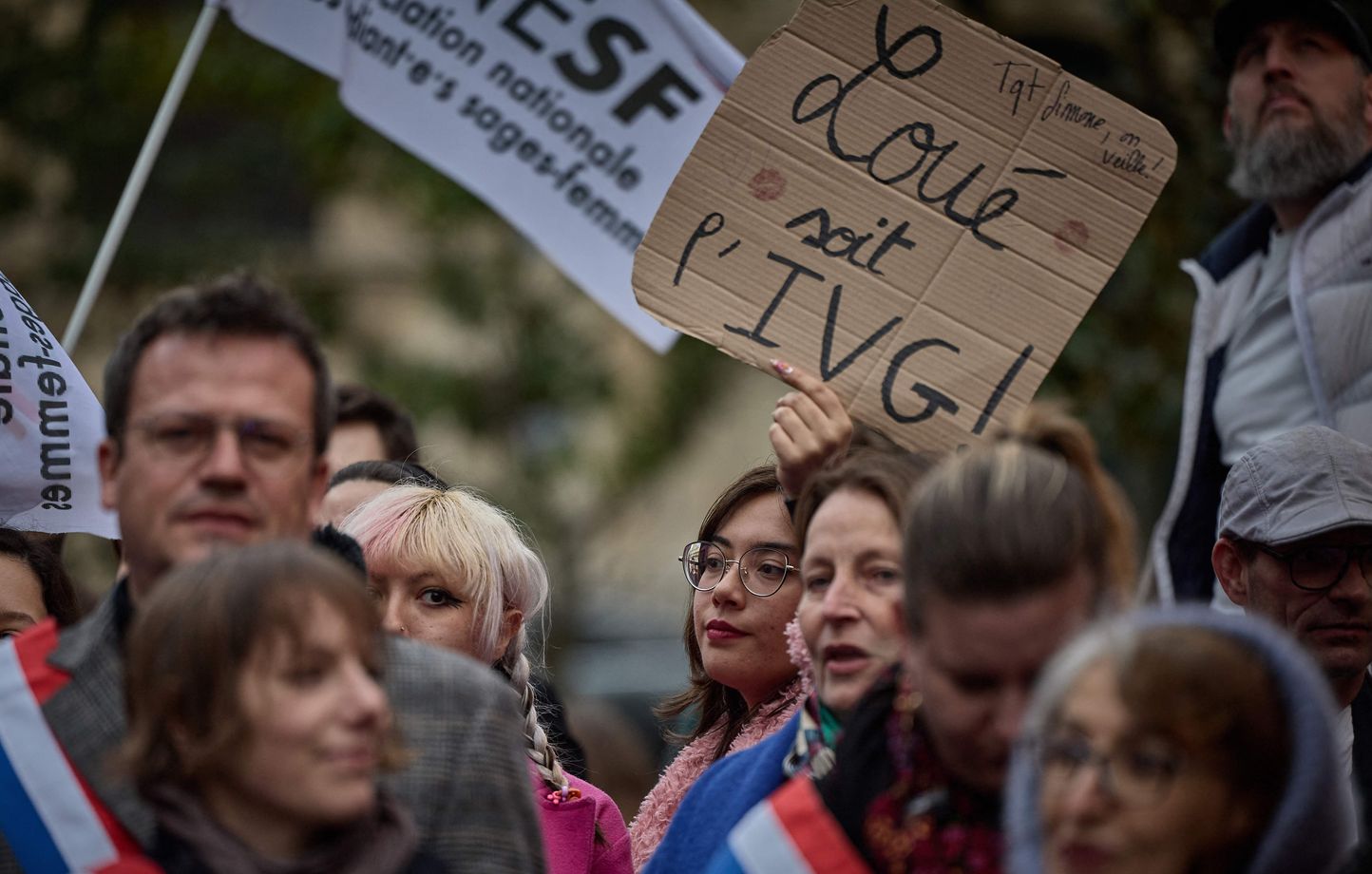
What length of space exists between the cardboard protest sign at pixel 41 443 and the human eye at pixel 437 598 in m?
0.68

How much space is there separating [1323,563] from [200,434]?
231 centimetres

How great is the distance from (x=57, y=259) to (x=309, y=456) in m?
9.83

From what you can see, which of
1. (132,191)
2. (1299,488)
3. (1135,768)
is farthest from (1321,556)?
(132,191)

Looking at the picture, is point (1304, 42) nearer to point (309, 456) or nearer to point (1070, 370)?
point (1070, 370)

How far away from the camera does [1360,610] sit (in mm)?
3668

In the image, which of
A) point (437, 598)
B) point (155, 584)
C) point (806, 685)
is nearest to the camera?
point (155, 584)

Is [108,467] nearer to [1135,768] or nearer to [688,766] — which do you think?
[1135,768]

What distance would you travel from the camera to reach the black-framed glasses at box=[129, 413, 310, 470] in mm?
2619

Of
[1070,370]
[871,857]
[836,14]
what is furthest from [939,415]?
[1070,370]

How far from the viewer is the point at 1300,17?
4867mm

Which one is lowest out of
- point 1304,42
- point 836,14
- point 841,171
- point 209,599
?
point 209,599

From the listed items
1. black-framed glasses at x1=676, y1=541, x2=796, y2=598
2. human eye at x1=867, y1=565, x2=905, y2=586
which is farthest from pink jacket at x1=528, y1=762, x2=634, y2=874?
human eye at x1=867, y1=565, x2=905, y2=586

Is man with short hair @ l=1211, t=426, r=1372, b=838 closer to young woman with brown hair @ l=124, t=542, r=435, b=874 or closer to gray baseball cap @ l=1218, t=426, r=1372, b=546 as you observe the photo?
gray baseball cap @ l=1218, t=426, r=1372, b=546

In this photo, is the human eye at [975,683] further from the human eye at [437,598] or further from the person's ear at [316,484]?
the human eye at [437,598]
